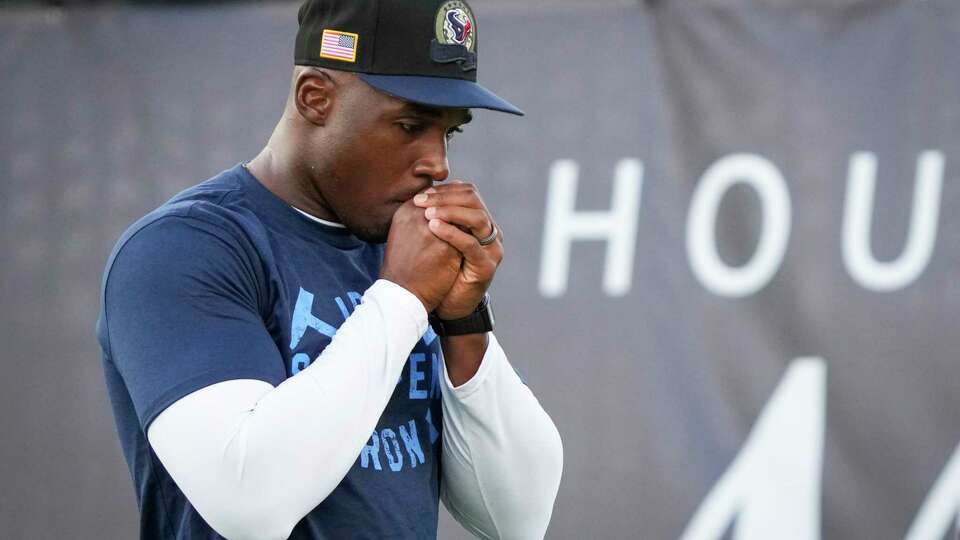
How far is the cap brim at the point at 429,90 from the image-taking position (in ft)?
6.02

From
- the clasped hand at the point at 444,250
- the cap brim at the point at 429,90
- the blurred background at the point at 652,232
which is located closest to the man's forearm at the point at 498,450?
the clasped hand at the point at 444,250

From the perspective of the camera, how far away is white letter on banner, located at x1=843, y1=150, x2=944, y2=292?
3.82 meters

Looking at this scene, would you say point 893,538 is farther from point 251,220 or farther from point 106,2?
point 106,2

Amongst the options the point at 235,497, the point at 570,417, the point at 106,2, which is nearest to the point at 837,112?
the point at 570,417

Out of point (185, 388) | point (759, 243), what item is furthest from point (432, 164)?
point (759, 243)

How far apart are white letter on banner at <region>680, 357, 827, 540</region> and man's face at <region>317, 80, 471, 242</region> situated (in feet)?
7.23

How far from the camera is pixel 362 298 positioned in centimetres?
185

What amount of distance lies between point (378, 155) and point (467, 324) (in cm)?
29

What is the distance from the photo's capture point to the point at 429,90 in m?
1.85

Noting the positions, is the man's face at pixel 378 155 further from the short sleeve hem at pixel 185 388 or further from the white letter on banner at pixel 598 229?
the white letter on banner at pixel 598 229

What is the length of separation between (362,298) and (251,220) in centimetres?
19

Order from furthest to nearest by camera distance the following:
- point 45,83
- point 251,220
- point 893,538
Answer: point 45,83
point 893,538
point 251,220

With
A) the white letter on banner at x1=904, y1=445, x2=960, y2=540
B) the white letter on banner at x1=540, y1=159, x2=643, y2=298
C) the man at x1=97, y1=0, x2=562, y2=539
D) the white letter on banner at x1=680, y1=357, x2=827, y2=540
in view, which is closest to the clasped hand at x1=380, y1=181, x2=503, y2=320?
the man at x1=97, y1=0, x2=562, y2=539

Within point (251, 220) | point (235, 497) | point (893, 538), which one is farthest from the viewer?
point (893, 538)
